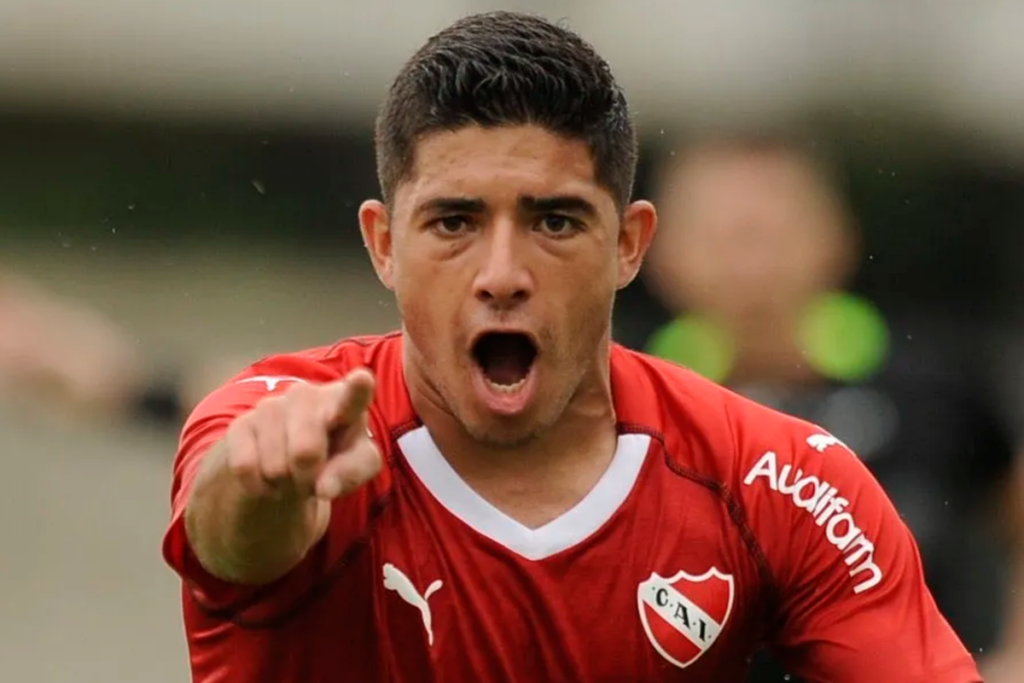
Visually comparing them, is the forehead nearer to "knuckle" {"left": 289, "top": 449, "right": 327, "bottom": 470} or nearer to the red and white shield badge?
the red and white shield badge

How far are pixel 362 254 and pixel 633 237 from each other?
334 inches

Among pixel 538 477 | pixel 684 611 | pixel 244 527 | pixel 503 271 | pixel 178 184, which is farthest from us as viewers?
pixel 178 184

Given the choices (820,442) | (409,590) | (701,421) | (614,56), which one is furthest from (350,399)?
(614,56)

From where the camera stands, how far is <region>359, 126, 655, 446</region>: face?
4516mm

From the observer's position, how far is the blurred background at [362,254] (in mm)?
6633

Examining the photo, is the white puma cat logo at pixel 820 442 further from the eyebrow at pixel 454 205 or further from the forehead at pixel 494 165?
the eyebrow at pixel 454 205

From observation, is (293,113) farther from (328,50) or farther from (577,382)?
(577,382)

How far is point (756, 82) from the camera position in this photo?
12531 millimetres

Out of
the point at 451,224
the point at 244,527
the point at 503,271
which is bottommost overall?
the point at 244,527

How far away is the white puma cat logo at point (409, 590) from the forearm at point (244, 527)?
385 millimetres

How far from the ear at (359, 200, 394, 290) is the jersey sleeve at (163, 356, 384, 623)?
23 centimetres

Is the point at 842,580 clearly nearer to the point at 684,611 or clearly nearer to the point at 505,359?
the point at 684,611

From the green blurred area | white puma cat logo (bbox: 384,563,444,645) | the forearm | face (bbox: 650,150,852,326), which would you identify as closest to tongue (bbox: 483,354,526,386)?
white puma cat logo (bbox: 384,563,444,645)

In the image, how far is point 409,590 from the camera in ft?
15.0
